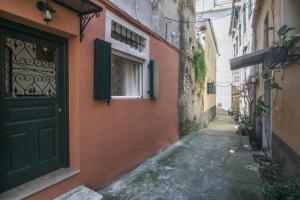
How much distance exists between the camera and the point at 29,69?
318 cm

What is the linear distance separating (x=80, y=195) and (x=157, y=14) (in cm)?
534

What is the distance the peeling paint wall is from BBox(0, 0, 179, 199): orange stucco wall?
36 cm

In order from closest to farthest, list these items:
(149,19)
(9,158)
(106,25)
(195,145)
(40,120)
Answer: (9,158)
(40,120)
(106,25)
(149,19)
(195,145)

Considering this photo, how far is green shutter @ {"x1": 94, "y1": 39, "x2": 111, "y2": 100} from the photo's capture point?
396 cm

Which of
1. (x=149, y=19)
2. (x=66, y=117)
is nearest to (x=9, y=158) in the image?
(x=66, y=117)

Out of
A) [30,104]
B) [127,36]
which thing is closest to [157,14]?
[127,36]

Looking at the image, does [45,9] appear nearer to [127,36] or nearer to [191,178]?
[127,36]

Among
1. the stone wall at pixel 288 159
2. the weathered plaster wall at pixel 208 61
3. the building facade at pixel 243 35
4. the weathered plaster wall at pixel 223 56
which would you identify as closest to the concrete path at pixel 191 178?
the stone wall at pixel 288 159

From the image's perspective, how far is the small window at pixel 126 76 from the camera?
5121 mm

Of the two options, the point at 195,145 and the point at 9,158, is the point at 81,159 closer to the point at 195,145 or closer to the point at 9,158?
the point at 9,158

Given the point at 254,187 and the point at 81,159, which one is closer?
the point at 81,159

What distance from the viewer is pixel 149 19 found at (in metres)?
6.27

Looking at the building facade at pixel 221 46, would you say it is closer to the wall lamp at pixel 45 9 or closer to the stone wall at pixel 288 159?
the stone wall at pixel 288 159

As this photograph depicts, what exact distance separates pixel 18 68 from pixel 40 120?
0.75m
